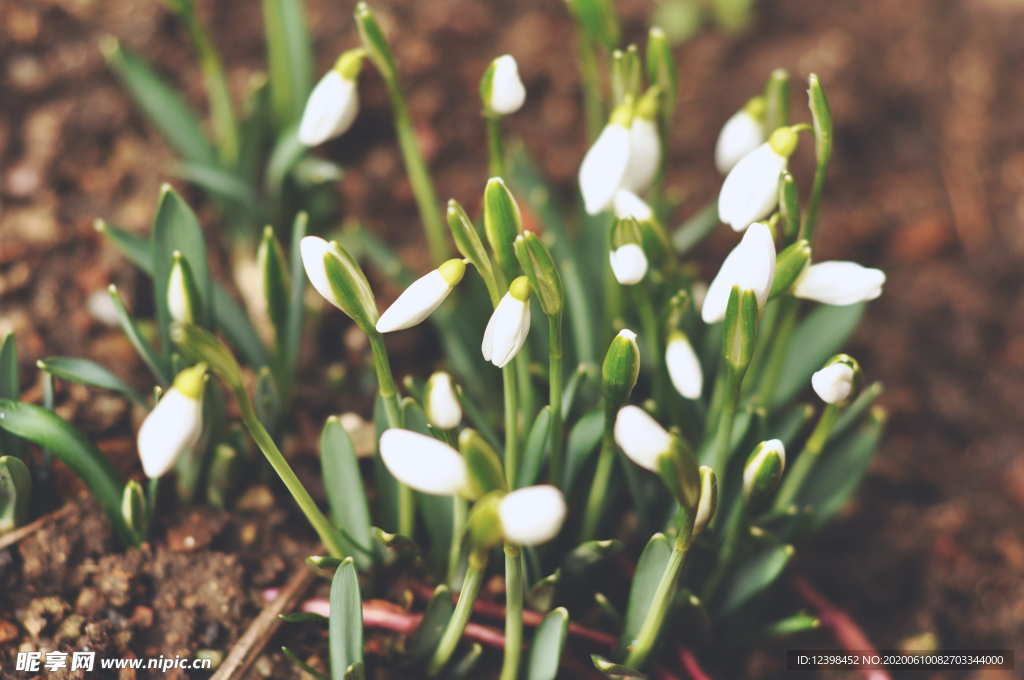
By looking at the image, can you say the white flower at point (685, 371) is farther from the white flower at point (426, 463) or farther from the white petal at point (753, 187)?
the white flower at point (426, 463)

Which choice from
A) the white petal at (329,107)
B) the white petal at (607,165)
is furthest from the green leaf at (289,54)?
the white petal at (607,165)

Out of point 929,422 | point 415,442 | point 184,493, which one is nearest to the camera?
point 415,442

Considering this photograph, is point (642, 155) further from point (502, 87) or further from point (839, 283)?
point (839, 283)

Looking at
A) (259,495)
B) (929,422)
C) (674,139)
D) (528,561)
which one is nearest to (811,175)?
(674,139)

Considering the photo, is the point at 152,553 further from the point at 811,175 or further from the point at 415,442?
the point at 811,175

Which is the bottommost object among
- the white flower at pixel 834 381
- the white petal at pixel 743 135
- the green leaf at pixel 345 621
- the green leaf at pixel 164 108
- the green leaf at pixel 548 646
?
the green leaf at pixel 548 646

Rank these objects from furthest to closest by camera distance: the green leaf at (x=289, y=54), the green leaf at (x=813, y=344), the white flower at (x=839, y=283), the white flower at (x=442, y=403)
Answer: the green leaf at (x=289, y=54) < the green leaf at (x=813, y=344) < the white flower at (x=839, y=283) < the white flower at (x=442, y=403)

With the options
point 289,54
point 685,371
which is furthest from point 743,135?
point 289,54
